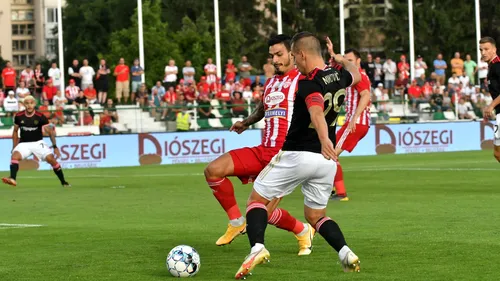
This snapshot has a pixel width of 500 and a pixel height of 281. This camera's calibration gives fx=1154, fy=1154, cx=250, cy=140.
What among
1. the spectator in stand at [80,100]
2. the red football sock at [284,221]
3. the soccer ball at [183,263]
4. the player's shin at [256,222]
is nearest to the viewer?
the player's shin at [256,222]

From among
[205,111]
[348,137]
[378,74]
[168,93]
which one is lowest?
[348,137]

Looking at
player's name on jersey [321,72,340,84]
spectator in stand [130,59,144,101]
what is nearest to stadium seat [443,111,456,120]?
spectator in stand [130,59,144,101]

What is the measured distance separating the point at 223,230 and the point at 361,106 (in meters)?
3.49

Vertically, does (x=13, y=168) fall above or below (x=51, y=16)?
below

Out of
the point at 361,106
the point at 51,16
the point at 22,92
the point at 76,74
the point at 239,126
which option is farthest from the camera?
the point at 51,16

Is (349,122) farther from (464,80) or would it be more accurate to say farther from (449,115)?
(464,80)

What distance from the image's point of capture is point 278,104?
1273cm

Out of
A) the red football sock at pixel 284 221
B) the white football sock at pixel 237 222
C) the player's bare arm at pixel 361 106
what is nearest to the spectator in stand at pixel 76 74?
the player's bare arm at pixel 361 106

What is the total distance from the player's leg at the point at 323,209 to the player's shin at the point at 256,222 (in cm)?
41

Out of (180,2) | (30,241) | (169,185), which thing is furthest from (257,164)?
(180,2)

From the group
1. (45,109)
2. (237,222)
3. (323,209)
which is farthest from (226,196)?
(45,109)

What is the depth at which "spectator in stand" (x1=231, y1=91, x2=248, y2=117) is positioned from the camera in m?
39.6

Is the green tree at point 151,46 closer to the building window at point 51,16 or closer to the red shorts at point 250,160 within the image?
the red shorts at point 250,160

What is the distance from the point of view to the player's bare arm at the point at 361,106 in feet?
55.7
